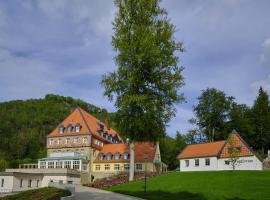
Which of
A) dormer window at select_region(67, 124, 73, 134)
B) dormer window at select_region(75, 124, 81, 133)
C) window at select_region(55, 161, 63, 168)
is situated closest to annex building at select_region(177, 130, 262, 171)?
dormer window at select_region(75, 124, 81, 133)

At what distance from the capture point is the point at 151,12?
1512 inches

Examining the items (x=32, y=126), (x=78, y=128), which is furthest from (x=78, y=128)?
(x=32, y=126)

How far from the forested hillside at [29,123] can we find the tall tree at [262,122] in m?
45.1

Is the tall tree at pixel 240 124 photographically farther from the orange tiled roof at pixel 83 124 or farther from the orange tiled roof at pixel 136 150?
the orange tiled roof at pixel 83 124

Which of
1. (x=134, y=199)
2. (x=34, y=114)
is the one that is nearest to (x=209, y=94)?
(x=134, y=199)

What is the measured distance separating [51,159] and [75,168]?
5342 mm

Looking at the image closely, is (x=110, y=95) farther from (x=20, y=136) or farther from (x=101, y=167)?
(x=20, y=136)

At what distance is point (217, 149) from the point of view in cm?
4834

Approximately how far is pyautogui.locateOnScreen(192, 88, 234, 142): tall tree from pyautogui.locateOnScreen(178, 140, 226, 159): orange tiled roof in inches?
776

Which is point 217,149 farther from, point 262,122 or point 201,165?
point 262,122

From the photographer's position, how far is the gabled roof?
4591 cm

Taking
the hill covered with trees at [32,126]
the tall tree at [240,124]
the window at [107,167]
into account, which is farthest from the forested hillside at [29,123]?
the tall tree at [240,124]

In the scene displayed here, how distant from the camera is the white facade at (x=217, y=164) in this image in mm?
44938

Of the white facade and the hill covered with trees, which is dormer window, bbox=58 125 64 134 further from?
the white facade
